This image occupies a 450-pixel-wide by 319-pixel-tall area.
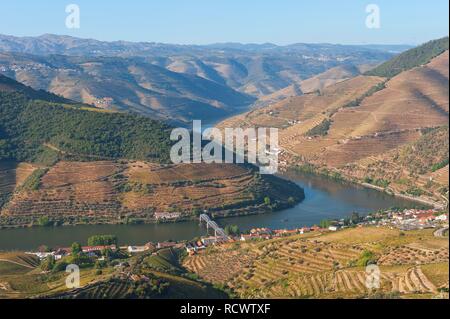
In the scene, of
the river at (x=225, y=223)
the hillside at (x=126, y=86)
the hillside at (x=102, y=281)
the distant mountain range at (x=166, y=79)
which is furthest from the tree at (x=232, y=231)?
the hillside at (x=126, y=86)

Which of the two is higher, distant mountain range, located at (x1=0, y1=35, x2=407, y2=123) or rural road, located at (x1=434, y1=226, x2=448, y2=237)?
distant mountain range, located at (x1=0, y1=35, x2=407, y2=123)

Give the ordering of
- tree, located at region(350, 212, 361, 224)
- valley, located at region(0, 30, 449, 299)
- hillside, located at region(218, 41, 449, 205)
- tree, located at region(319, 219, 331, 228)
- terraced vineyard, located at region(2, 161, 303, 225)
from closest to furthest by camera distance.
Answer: valley, located at region(0, 30, 449, 299) < tree, located at region(319, 219, 331, 228) < tree, located at region(350, 212, 361, 224) < terraced vineyard, located at region(2, 161, 303, 225) < hillside, located at region(218, 41, 449, 205)

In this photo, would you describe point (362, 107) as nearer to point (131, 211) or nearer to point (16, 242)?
point (131, 211)

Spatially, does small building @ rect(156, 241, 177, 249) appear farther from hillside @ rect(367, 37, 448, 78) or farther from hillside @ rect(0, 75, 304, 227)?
hillside @ rect(367, 37, 448, 78)

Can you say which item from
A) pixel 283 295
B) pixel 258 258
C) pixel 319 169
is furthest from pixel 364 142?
pixel 283 295

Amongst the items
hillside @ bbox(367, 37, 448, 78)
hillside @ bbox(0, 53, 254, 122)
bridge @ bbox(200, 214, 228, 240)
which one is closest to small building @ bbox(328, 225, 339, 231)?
bridge @ bbox(200, 214, 228, 240)

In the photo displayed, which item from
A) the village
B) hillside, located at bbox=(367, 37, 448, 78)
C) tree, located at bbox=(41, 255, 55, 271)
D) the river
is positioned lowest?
the river
